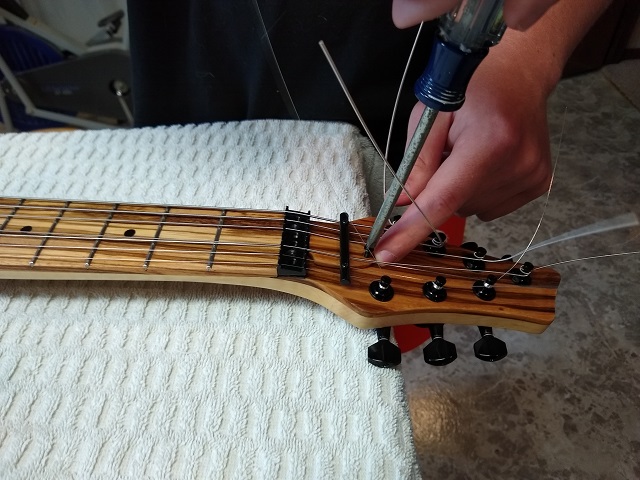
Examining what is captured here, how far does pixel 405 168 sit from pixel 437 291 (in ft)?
0.43

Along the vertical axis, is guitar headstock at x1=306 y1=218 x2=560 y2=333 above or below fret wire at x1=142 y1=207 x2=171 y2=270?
above

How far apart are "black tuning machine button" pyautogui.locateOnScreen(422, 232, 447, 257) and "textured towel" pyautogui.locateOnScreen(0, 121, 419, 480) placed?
8 cm

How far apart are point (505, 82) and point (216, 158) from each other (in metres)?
0.31

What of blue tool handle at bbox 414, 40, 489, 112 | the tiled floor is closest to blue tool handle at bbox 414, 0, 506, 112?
blue tool handle at bbox 414, 40, 489, 112

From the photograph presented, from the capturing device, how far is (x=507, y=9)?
248mm

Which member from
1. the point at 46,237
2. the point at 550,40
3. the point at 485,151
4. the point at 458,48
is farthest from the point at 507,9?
the point at 46,237

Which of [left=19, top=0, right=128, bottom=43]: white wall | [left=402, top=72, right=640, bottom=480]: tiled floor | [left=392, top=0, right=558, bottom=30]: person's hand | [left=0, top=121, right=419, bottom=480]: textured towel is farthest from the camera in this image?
[left=19, top=0, right=128, bottom=43]: white wall

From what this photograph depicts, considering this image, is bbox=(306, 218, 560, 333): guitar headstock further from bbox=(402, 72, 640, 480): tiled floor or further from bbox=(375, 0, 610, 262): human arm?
bbox=(402, 72, 640, 480): tiled floor

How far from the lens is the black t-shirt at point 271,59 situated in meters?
0.58

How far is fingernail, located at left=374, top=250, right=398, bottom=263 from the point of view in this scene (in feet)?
1.47

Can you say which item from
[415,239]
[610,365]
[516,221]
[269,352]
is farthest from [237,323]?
[516,221]

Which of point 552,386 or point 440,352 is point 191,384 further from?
point 552,386

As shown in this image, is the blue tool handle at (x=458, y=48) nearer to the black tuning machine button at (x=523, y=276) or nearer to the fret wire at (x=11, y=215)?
the black tuning machine button at (x=523, y=276)

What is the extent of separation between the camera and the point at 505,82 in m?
0.47
